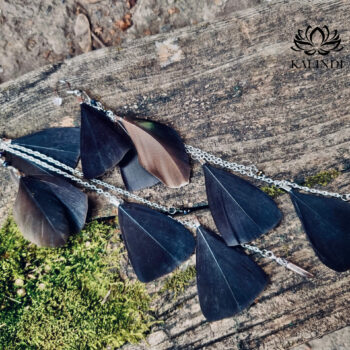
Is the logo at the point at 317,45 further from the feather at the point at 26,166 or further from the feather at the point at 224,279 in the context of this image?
the feather at the point at 26,166

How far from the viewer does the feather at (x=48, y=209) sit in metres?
1.63

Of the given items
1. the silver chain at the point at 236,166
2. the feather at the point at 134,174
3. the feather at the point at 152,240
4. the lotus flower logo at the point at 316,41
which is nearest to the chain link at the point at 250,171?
the silver chain at the point at 236,166

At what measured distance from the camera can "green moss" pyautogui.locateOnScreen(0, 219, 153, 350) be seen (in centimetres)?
159

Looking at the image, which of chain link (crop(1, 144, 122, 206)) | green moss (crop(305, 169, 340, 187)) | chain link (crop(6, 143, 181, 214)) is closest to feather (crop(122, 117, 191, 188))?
chain link (crop(6, 143, 181, 214))

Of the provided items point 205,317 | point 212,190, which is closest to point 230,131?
point 212,190

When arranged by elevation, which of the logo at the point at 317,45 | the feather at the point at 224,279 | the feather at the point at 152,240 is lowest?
the feather at the point at 224,279

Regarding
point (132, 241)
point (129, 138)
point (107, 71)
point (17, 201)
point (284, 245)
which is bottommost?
point (284, 245)

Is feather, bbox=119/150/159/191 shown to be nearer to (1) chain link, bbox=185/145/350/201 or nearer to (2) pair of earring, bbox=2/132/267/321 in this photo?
(2) pair of earring, bbox=2/132/267/321

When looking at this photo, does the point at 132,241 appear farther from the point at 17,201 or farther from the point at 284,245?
the point at 284,245

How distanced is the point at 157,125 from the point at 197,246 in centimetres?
63

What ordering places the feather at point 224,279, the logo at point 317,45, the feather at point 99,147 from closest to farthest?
the feather at point 224,279
the feather at point 99,147
the logo at point 317,45

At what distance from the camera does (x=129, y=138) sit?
5.70ft

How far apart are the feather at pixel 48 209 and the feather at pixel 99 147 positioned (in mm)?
140

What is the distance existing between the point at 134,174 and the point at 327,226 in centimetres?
95
